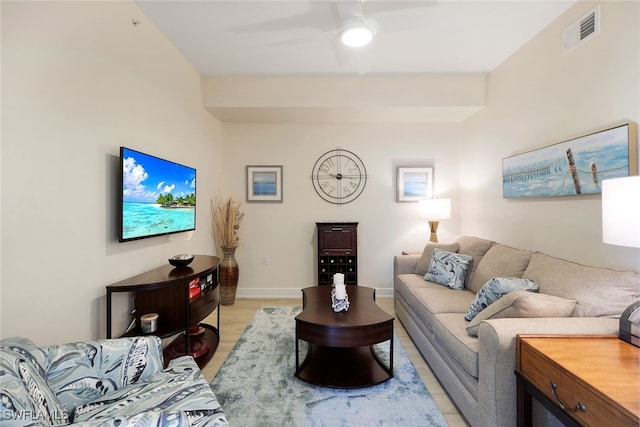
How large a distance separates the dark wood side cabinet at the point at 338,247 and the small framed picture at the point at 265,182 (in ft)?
2.64

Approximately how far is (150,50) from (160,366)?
7.69 feet

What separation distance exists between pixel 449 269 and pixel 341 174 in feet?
6.15

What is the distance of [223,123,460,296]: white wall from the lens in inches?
152

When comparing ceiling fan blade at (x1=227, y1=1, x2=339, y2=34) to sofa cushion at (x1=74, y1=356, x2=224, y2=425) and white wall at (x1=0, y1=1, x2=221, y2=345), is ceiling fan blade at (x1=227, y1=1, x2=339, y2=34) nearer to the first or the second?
white wall at (x1=0, y1=1, x2=221, y2=345)

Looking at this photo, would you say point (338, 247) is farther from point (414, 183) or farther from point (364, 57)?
point (364, 57)

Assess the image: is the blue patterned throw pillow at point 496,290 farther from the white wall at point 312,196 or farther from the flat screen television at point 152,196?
the flat screen television at point 152,196

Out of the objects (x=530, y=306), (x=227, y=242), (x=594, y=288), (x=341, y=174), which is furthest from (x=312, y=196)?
(x=594, y=288)

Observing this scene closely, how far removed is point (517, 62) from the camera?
2.67m

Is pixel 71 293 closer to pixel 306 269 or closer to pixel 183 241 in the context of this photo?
pixel 183 241

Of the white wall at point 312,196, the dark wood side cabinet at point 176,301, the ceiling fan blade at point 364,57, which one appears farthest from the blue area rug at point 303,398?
the ceiling fan blade at point 364,57

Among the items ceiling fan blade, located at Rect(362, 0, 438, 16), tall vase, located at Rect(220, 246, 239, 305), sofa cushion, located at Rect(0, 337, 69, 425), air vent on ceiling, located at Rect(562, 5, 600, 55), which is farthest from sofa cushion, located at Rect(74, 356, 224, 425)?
air vent on ceiling, located at Rect(562, 5, 600, 55)

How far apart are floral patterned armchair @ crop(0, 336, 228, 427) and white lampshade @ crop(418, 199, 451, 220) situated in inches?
119

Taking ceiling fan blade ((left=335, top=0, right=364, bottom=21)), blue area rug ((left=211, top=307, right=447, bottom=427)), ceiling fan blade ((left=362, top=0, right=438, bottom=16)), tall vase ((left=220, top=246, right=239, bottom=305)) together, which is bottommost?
blue area rug ((left=211, top=307, right=447, bottom=427))

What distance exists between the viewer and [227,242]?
141 inches
